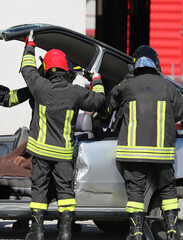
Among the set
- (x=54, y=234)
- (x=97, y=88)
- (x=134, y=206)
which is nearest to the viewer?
(x=134, y=206)

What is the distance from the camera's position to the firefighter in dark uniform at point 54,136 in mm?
5254

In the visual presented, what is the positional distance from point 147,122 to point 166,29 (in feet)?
29.0

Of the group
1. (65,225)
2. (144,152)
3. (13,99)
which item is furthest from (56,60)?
(65,225)

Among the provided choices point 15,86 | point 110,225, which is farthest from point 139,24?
point 110,225

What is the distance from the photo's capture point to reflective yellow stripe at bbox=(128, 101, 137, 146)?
206 inches

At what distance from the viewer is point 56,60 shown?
17.5 feet

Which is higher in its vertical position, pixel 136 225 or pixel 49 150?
pixel 49 150

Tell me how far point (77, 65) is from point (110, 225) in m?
1.55

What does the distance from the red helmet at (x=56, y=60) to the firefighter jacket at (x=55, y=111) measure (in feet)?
0.21

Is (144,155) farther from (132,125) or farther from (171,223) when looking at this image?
(171,223)

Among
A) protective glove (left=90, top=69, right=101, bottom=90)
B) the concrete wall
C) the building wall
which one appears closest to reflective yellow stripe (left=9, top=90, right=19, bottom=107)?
protective glove (left=90, top=69, right=101, bottom=90)

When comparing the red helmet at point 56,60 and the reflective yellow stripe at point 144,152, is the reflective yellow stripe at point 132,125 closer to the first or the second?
the reflective yellow stripe at point 144,152

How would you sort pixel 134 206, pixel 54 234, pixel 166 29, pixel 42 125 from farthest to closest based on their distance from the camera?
pixel 166 29 < pixel 54 234 < pixel 42 125 < pixel 134 206

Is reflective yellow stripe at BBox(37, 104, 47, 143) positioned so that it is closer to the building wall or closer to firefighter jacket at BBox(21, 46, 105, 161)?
firefighter jacket at BBox(21, 46, 105, 161)
